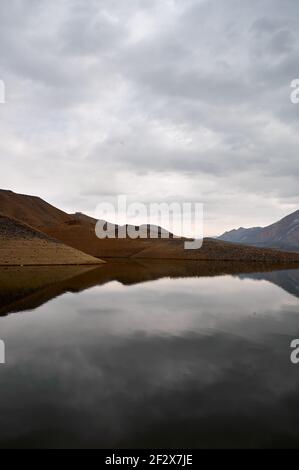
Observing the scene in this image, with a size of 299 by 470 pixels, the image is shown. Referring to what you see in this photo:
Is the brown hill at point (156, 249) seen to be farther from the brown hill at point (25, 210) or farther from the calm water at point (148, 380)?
the calm water at point (148, 380)

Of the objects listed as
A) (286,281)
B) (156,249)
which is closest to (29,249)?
(286,281)

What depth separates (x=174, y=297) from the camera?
27078 millimetres

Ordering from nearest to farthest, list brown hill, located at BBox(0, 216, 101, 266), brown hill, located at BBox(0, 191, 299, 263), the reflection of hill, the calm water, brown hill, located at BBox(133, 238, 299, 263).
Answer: the calm water, the reflection of hill, brown hill, located at BBox(0, 216, 101, 266), brown hill, located at BBox(133, 238, 299, 263), brown hill, located at BBox(0, 191, 299, 263)

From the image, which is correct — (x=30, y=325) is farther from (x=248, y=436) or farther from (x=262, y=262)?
(x=262, y=262)

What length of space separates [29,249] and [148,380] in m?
60.0

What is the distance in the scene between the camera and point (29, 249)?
65.5 m

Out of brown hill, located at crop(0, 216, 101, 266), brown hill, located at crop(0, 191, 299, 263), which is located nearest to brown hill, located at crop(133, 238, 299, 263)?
brown hill, located at crop(0, 191, 299, 263)

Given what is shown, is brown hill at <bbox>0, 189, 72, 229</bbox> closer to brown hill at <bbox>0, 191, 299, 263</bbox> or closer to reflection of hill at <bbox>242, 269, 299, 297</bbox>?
brown hill at <bbox>0, 191, 299, 263</bbox>

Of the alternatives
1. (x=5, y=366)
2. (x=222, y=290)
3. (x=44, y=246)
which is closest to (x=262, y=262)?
(x=44, y=246)

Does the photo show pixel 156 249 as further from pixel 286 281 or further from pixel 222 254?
pixel 286 281

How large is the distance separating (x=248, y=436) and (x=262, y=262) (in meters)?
88.6

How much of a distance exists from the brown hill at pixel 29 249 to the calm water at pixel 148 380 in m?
44.2

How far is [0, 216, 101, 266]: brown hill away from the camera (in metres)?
62.3

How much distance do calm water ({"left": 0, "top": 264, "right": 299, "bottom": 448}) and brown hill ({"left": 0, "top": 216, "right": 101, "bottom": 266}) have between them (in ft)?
145
